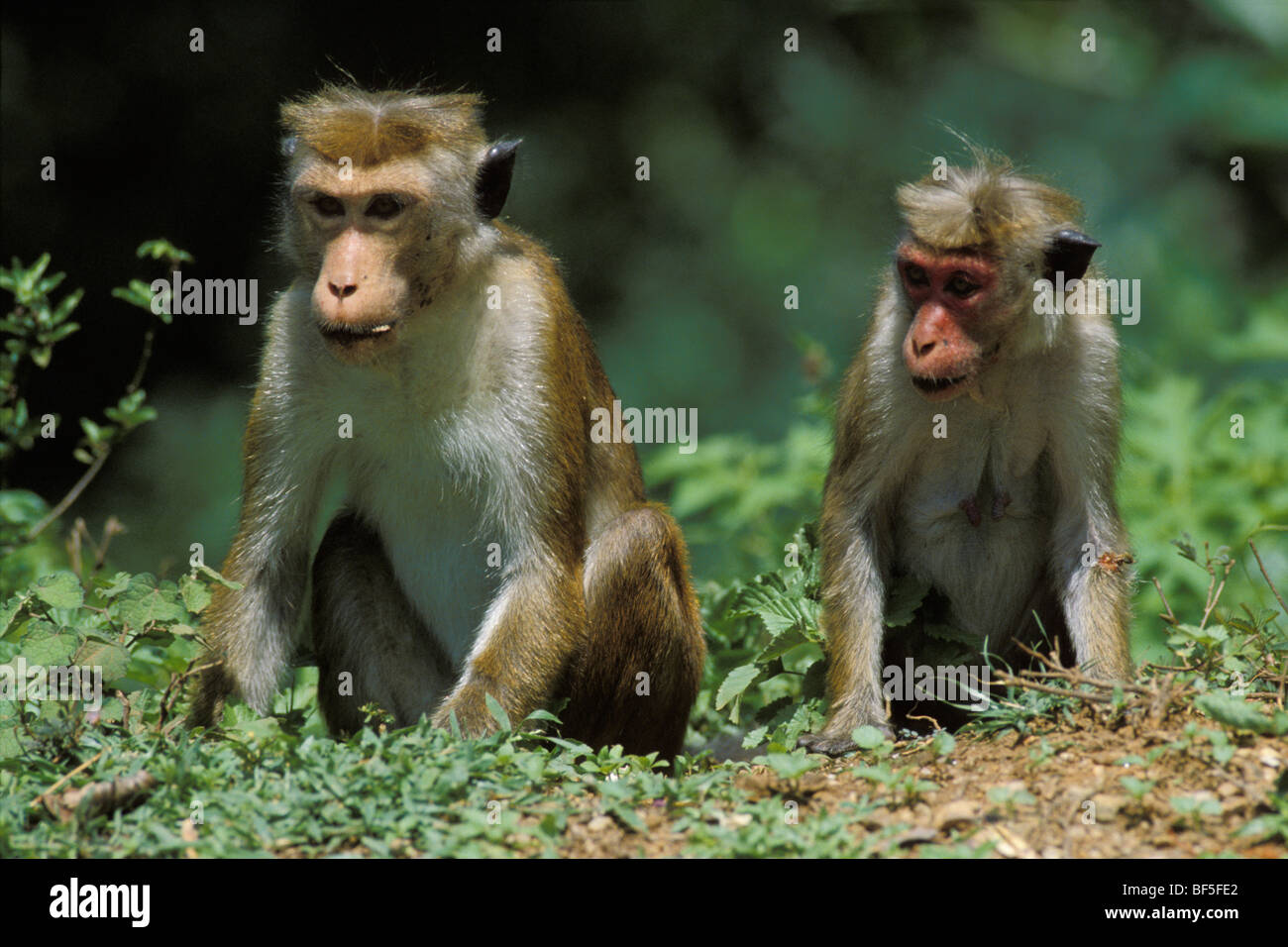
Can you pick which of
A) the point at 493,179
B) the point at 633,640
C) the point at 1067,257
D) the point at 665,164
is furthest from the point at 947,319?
the point at 665,164

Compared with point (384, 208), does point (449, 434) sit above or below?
below

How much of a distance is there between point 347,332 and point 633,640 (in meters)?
1.85

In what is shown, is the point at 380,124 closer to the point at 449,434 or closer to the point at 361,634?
the point at 449,434

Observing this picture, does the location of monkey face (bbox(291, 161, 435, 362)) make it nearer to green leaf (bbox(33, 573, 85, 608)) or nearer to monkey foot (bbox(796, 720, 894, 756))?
green leaf (bbox(33, 573, 85, 608))

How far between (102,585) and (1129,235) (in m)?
8.71

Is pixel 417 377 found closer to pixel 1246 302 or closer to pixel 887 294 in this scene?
pixel 887 294

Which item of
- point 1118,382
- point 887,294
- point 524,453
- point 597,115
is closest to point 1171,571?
point 1118,382

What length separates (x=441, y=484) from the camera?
6.42 metres

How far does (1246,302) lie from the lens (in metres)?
11.7

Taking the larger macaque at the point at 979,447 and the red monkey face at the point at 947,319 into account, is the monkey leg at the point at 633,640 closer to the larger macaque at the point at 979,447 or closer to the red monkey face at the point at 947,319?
the larger macaque at the point at 979,447

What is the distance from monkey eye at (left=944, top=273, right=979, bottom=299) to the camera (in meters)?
6.19

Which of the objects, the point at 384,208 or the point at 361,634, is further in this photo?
the point at 361,634

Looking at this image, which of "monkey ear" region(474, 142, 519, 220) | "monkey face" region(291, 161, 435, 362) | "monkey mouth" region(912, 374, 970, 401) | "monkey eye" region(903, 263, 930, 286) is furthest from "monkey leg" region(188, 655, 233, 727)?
"monkey eye" region(903, 263, 930, 286)

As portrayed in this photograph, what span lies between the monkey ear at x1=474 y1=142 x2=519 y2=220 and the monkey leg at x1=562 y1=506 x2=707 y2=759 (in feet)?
4.82
